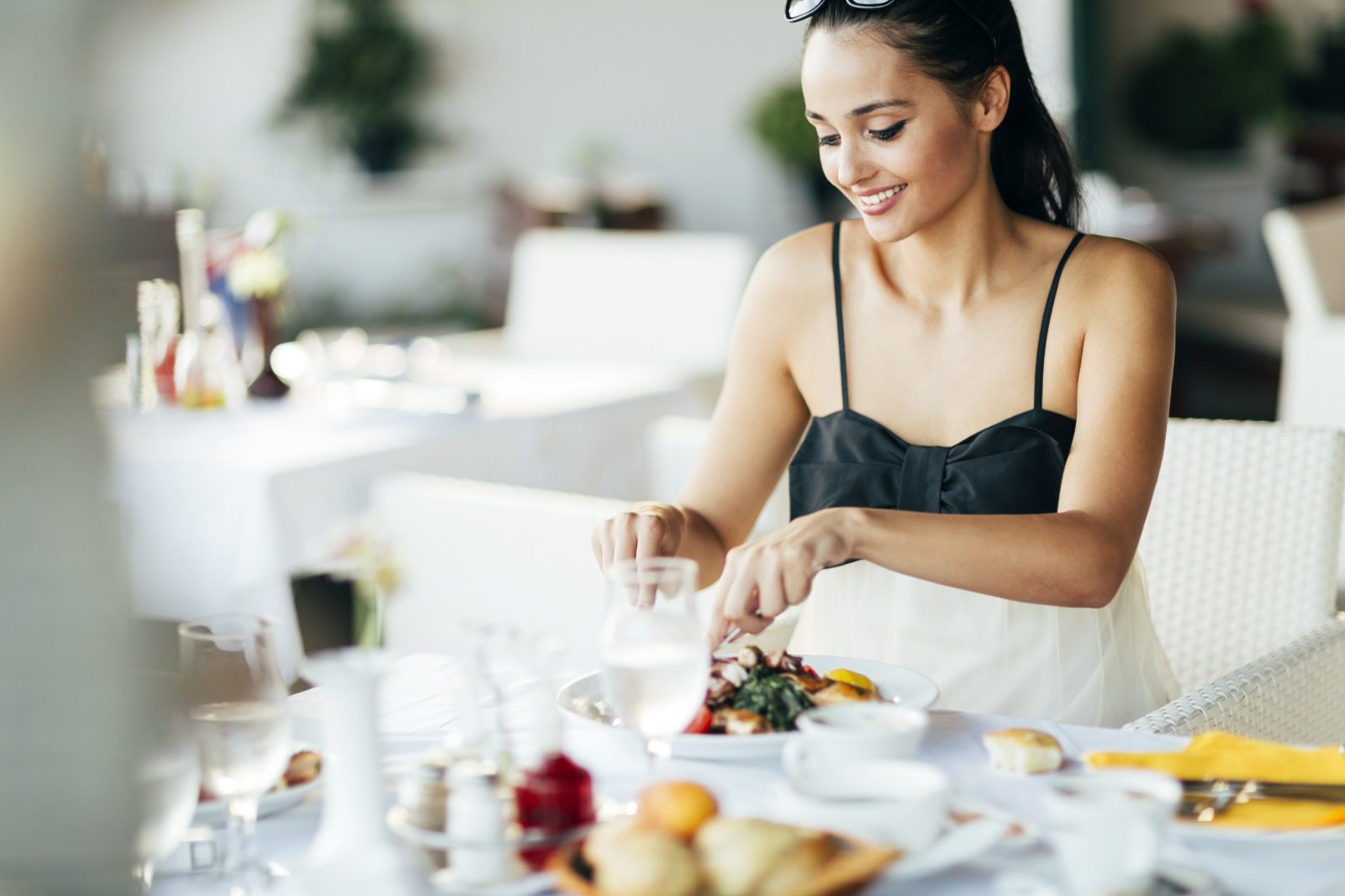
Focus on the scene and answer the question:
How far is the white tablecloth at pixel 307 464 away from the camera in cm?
237

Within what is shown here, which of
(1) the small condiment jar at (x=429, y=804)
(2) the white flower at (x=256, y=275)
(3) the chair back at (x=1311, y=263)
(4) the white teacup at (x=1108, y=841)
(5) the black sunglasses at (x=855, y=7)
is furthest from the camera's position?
(3) the chair back at (x=1311, y=263)

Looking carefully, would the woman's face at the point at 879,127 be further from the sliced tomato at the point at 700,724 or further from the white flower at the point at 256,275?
the white flower at the point at 256,275

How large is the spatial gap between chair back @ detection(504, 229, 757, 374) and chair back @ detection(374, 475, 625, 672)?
1557 mm

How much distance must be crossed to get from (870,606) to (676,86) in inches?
285

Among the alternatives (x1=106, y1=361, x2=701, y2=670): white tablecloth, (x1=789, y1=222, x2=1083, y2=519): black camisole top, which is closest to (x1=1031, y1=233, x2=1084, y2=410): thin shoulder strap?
(x1=789, y1=222, x2=1083, y2=519): black camisole top

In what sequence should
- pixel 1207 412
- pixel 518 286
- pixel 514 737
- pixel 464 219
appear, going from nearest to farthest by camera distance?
pixel 514 737 → pixel 518 286 → pixel 1207 412 → pixel 464 219

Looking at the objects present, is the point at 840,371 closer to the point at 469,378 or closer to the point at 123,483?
the point at 123,483

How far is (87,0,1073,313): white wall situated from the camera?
8.31 m

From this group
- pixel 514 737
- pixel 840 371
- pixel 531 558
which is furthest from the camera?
pixel 531 558

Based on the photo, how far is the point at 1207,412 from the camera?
6547mm

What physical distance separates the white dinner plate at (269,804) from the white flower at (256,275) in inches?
86.6

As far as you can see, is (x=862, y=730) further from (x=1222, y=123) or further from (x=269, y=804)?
(x=1222, y=123)

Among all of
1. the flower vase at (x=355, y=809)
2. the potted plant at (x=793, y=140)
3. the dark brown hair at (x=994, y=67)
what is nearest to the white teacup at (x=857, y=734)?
the flower vase at (x=355, y=809)

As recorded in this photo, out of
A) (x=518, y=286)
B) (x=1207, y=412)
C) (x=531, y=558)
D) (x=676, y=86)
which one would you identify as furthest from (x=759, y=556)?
(x=676, y=86)
